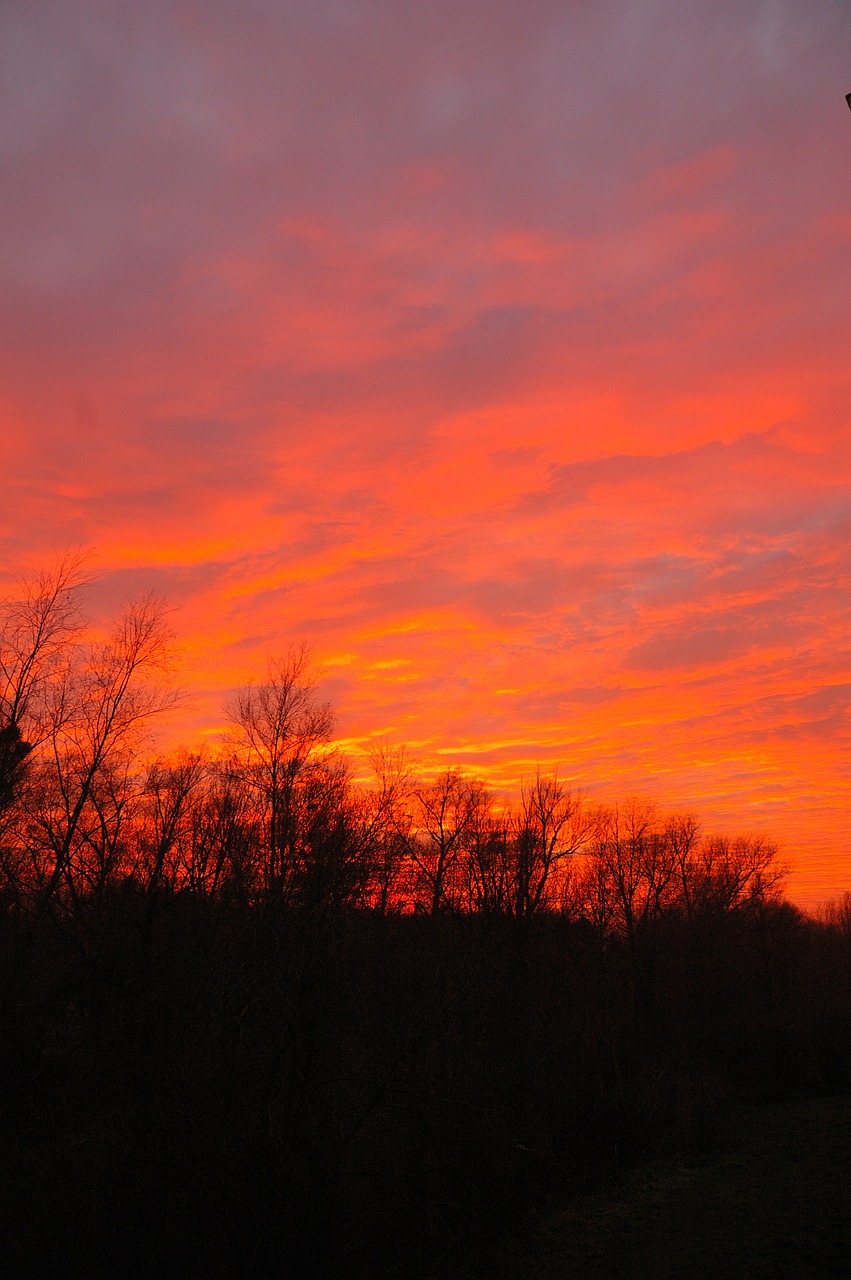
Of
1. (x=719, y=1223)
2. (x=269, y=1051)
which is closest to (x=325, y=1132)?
(x=269, y=1051)

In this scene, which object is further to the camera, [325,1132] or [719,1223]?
[719,1223]

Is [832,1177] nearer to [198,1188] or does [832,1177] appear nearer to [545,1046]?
[545,1046]

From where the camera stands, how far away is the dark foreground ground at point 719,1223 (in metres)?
18.9

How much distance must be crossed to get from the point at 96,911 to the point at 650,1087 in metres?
21.7

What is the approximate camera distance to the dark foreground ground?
18875mm

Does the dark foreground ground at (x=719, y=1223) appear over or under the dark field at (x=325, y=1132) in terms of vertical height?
under

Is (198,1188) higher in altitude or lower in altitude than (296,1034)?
lower

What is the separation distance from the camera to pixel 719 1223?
71.8ft

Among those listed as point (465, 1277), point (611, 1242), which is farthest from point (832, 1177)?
point (465, 1277)

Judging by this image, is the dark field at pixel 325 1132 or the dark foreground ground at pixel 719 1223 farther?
the dark foreground ground at pixel 719 1223

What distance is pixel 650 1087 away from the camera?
31.5 m

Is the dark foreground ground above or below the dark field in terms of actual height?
below

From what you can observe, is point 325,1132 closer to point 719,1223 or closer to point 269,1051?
point 269,1051

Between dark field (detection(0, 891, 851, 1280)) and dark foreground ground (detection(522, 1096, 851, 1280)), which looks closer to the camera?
dark field (detection(0, 891, 851, 1280))
